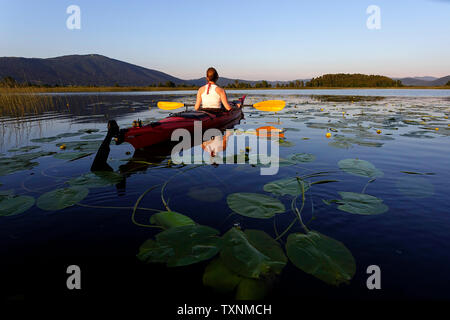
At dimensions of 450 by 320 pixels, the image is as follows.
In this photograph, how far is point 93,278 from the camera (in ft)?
5.87

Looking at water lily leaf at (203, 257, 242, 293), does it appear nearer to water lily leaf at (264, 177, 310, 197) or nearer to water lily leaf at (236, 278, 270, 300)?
water lily leaf at (236, 278, 270, 300)

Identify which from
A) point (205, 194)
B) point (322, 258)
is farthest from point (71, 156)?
point (322, 258)

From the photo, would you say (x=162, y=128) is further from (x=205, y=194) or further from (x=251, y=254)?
(x=251, y=254)

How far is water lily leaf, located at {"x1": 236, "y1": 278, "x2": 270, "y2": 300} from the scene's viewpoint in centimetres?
147

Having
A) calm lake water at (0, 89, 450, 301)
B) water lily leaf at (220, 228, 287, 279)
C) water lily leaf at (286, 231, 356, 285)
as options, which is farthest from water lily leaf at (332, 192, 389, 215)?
water lily leaf at (220, 228, 287, 279)

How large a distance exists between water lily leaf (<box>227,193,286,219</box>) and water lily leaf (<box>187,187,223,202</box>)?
382 millimetres

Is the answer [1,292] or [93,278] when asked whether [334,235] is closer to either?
[93,278]

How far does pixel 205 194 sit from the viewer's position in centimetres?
328

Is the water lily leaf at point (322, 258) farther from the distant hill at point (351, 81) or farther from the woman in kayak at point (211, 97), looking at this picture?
the distant hill at point (351, 81)

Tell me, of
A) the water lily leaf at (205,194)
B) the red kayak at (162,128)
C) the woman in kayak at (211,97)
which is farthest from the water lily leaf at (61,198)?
the woman in kayak at (211,97)

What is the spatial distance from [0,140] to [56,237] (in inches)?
283

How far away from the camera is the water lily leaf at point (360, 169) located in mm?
3723

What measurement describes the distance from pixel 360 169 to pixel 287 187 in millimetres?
1655
